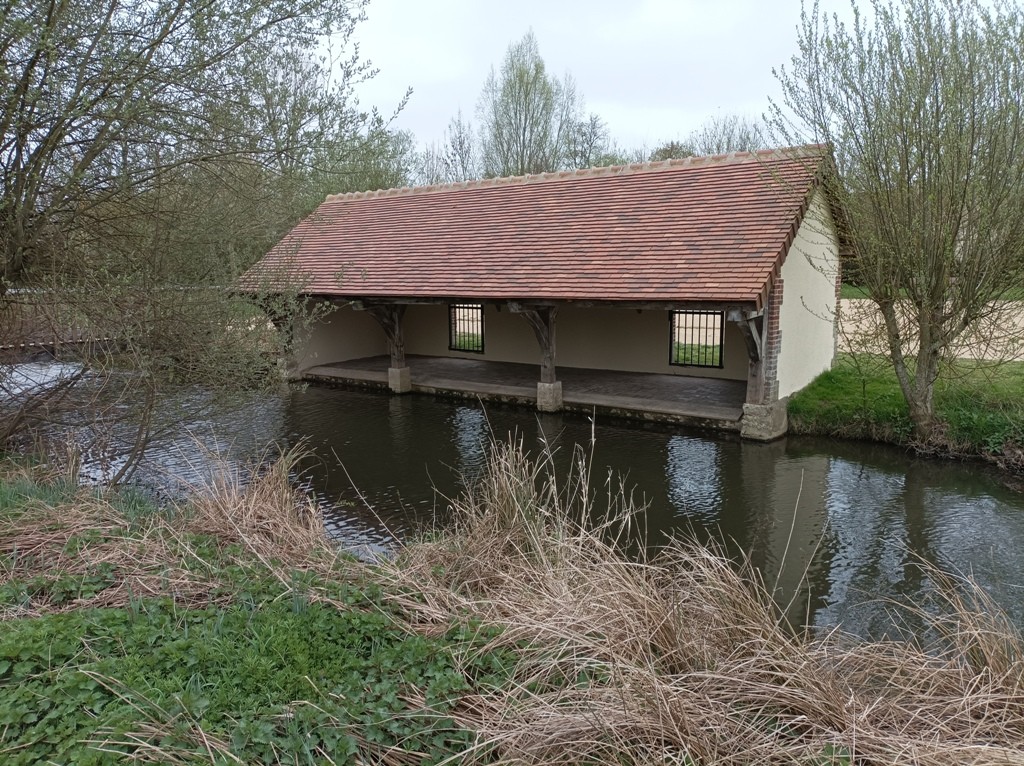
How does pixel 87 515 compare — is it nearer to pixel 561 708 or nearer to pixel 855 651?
pixel 561 708

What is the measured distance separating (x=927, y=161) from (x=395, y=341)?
894 centimetres

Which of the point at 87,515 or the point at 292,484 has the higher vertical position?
the point at 87,515

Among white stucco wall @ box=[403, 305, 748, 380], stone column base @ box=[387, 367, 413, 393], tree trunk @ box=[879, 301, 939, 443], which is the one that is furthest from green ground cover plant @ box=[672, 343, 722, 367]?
stone column base @ box=[387, 367, 413, 393]

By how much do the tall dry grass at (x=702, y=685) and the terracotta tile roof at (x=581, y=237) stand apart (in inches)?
200

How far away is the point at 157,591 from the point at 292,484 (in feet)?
15.1

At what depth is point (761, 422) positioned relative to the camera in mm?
9781

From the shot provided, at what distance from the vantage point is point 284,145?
21.0 ft

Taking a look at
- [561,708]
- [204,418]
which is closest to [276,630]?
[561,708]

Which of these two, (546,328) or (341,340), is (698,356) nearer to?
(546,328)

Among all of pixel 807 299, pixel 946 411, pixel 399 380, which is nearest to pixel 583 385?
pixel 399 380

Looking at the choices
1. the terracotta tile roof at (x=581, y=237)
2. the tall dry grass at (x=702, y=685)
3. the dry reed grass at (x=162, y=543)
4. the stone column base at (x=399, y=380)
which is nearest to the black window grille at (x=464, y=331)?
the terracotta tile roof at (x=581, y=237)

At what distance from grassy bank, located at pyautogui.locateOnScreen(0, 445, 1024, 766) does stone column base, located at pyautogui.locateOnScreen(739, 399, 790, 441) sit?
20.7 feet

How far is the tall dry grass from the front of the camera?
2480 mm

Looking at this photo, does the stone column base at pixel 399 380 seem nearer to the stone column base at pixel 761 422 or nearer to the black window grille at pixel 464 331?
the black window grille at pixel 464 331
